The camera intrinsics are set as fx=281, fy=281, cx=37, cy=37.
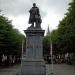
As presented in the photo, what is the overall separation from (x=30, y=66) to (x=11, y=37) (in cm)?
2968

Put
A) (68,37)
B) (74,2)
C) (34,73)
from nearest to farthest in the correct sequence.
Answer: (34,73)
(74,2)
(68,37)

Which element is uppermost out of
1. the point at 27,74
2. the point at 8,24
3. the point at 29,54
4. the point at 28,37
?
the point at 8,24

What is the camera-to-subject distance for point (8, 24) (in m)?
56.4

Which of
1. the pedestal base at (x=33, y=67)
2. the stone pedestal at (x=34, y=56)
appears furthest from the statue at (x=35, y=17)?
the pedestal base at (x=33, y=67)

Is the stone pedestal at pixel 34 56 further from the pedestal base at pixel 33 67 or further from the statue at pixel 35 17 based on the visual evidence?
the statue at pixel 35 17

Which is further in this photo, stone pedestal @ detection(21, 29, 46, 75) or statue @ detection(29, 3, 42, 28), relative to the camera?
statue @ detection(29, 3, 42, 28)

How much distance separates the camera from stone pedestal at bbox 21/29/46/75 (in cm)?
2325

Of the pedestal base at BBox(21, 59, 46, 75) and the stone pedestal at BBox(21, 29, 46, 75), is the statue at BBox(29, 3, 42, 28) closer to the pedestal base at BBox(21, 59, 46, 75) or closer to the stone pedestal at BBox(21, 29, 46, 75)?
the stone pedestal at BBox(21, 29, 46, 75)

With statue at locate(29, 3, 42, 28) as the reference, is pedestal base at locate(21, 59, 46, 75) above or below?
below

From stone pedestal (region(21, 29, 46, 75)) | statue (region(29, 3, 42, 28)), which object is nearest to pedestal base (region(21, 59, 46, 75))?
stone pedestal (region(21, 29, 46, 75))

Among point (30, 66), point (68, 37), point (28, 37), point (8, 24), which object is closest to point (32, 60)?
point (30, 66)

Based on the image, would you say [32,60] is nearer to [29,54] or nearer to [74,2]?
[29,54]

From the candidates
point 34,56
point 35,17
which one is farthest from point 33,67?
point 35,17

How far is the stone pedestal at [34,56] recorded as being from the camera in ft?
76.3
